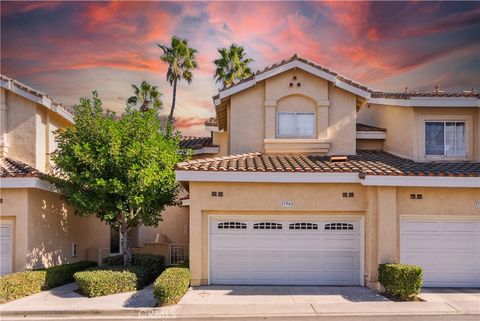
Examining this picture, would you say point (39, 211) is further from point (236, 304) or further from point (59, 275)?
point (236, 304)

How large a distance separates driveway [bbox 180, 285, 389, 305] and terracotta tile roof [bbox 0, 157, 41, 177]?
22.6ft

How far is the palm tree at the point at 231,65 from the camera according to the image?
114 ft

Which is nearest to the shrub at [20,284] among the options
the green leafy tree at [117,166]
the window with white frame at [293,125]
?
the green leafy tree at [117,166]

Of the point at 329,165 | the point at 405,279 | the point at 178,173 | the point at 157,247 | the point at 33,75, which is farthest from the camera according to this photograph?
the point at 33,75

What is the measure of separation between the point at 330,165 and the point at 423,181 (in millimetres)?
2950

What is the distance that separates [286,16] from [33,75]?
16.2 metres

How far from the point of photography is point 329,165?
1523 centimetres

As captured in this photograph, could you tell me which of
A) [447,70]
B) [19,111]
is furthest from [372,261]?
[19,111]

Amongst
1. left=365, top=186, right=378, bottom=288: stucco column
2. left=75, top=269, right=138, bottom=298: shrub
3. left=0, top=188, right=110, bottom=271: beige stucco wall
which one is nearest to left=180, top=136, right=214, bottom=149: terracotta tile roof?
left=0, top=188, right=110, bottom=271: beige stucco wall

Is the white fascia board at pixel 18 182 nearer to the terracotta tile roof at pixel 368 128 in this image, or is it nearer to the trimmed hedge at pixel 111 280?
the trimmed hedge at pixel 111 280

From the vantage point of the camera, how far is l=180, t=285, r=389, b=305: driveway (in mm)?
12633

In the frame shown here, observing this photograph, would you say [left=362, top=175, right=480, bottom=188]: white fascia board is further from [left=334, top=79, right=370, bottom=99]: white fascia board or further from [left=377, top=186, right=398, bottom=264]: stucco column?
[left=334, top=79, right=370, bottom=99]: white fascia board

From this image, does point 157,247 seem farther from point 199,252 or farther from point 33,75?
point 33,75

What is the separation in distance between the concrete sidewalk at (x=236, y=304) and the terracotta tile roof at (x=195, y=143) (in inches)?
411
